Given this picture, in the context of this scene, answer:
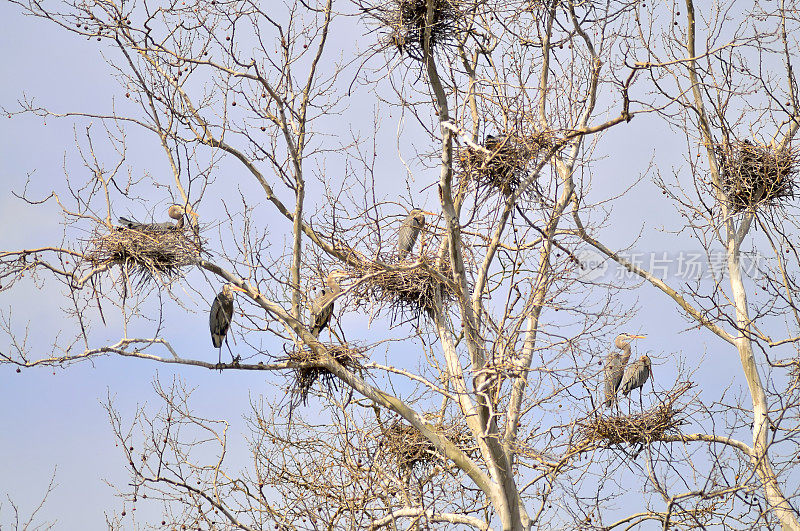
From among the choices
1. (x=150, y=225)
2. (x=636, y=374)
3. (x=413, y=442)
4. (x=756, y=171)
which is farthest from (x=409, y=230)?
(x=756, y=171)

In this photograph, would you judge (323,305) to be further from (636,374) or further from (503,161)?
(636,374)

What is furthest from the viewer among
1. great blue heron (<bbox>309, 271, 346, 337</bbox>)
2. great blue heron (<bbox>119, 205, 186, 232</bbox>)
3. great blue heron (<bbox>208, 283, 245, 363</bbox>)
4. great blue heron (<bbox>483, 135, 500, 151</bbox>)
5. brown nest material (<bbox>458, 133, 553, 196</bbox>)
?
great blue heron (<bbox>208, 283, 245, 363</bbox>)

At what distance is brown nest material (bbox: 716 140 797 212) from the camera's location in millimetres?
8312

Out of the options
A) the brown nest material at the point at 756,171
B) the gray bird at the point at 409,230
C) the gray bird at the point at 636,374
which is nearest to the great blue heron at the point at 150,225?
the gray bird at the point at 409,230

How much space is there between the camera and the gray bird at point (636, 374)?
28.4 ft

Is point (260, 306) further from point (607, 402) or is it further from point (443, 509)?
point (607, 402)

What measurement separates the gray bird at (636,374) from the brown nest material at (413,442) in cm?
206

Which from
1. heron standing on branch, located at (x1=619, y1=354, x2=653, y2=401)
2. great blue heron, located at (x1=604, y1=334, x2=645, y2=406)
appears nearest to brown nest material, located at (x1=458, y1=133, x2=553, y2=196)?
great blue heron, located at (x1=604, y1=334, x2=645, y2=406)

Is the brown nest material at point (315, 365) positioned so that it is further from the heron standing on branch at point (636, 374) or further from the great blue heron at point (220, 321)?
the heron standing on branch at point (636, 374)

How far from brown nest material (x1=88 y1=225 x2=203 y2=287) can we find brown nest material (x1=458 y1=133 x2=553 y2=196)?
7.60ft

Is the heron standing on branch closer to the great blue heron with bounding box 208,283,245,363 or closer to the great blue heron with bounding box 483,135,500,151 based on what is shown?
the great blue heron with bounding box 483,135,500,151

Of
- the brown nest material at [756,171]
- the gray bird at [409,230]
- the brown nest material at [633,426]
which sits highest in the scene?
the brown nest material at [756,171]

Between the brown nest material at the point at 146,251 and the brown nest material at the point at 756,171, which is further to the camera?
the brown nest material at the point at 756,171

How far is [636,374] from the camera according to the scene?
28.4ft
